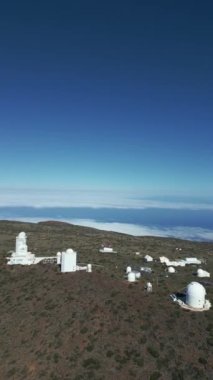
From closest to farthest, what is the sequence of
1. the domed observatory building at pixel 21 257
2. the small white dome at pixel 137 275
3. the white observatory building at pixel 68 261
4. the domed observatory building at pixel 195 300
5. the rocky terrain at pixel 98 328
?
the rocky terrain at pixel 98 328 < the domed observatory building at pixel 195 300 < the small white dome at pixel 137 275 < the white observatory building at pixel 68 261 < the domed observatory building at pixel 21 257

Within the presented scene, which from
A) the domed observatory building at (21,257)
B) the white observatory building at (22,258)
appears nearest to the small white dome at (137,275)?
the white observatory building at (22,258)

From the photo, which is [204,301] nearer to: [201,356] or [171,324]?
[171,324]

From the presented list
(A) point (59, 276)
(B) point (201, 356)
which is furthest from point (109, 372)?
(A) point (59, 276)

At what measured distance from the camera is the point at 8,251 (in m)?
60.8

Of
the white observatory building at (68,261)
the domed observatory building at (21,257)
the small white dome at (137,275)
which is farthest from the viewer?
the domed observatory building at (21,257)

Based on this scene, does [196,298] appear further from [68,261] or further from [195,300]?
[68,261]

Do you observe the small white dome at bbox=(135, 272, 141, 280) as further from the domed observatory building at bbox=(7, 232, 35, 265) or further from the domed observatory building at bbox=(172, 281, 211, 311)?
the domed observatory building at bbox=(7, 232, 35, 265)

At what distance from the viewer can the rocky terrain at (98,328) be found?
27.4 m

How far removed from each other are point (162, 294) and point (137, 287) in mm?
3209

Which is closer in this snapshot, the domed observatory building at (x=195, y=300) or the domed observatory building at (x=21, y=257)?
the domed observatory building at (x=195, y=300)

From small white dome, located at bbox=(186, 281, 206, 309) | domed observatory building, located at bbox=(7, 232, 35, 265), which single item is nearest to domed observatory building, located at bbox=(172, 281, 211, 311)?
small white dome, located at bbox=(186, 281, 206, 309)

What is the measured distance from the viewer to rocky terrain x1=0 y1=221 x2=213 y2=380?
2743 cm

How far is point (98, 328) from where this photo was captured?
3262 cm

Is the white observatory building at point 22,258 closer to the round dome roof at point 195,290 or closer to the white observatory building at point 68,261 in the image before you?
the white observatory building at point 68,261
